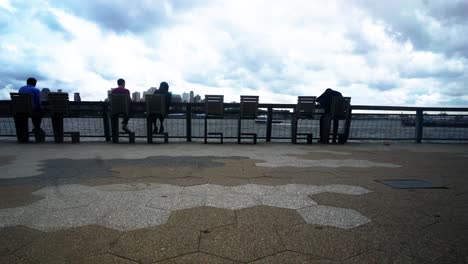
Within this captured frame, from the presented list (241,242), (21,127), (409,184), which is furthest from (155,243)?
(21,127)

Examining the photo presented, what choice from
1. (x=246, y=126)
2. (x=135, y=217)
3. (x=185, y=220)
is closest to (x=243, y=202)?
(x=185, y=220)

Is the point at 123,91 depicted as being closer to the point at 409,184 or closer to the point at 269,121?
the point at 269,121

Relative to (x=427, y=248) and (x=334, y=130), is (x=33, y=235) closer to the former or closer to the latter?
(x=427, y=248)

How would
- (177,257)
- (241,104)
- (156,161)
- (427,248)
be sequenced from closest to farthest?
(177,257)
(427,248)
(156,161)
(241,104)

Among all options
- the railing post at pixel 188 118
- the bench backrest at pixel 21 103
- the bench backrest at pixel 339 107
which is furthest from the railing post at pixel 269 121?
the bench backrest at pixel 21 103

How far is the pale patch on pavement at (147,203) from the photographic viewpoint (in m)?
2.40

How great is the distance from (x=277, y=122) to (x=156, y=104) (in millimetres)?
4509

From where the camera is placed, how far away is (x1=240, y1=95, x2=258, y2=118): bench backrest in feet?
28.9

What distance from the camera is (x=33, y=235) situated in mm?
2111

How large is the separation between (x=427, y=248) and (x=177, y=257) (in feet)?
6.25

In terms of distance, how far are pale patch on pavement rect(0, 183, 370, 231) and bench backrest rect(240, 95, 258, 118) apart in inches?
211

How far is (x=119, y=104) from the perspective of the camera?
8406mm

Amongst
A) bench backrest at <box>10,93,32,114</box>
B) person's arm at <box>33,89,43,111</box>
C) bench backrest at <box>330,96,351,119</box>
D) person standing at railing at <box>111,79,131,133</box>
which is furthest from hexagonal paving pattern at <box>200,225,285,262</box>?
person's arm at <box>33,89,43,111</box>

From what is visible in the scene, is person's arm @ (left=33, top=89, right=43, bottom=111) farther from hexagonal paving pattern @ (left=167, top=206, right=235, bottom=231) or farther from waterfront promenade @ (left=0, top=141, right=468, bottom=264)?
hexagonal paving pattern @ (left=167, top=206, right=235, bottom=231)
